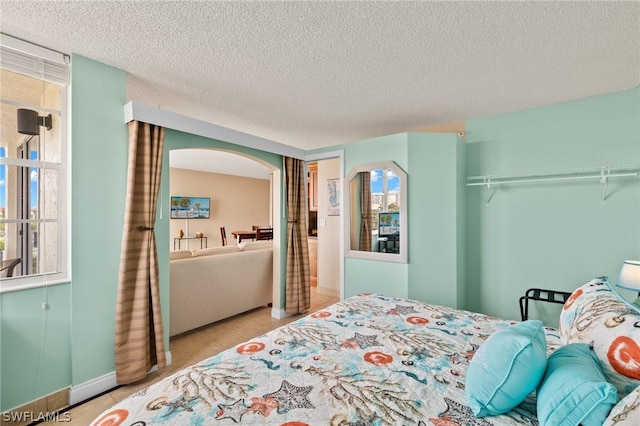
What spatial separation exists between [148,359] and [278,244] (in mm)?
1893

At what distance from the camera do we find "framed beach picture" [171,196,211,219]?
7.48m

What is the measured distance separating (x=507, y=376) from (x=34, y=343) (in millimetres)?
2778

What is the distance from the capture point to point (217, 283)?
3.50 metres

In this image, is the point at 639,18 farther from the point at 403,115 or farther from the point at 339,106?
the point at 339,106

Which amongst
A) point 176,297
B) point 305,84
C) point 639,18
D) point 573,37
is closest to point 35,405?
point 176,297

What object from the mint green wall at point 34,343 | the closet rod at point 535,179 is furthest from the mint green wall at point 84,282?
the closet rod at point 535,179

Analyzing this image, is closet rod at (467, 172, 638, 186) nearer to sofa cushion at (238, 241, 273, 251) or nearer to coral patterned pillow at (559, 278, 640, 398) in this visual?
coral patterned pillow at (559, 278, 640, 398)

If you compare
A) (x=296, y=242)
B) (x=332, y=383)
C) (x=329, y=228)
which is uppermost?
(x=329, y=228)

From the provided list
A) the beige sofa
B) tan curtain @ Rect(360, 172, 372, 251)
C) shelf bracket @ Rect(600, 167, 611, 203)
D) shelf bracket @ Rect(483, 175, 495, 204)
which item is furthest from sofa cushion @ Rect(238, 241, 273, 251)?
shelf bracket @ Rect(600, 167, 611, 203)

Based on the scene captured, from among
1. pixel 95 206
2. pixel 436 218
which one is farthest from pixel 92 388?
pixel 436 218

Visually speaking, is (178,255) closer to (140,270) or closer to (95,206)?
(140,270)

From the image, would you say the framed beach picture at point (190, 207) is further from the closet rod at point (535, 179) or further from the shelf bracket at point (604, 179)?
the shelf bracket at point (604, 179)

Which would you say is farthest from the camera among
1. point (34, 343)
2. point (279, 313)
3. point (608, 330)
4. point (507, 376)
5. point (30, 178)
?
point (279, 313)

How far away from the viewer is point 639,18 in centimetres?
169
